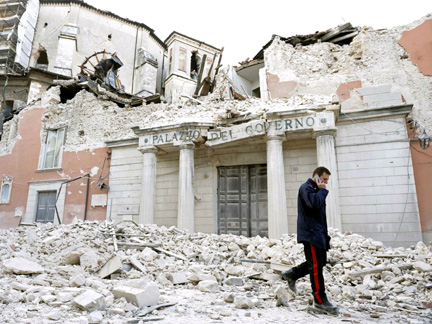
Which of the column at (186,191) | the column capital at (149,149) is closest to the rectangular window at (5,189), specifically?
the column capital at (149,149)

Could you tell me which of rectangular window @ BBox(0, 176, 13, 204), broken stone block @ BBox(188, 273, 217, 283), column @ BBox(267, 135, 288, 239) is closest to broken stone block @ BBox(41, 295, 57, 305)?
broken stone block @ BBox(188, 273, 217, 283)

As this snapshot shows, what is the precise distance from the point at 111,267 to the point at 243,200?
685 cm

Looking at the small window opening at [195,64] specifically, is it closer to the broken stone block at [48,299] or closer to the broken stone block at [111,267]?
the broken stone block at [111,267]

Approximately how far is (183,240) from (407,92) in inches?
367

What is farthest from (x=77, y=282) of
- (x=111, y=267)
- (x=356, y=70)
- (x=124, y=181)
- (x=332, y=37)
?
(x=332, y=37)

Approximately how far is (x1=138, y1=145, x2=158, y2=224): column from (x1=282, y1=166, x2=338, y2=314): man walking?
318 inches

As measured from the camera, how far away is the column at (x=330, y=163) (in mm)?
8609

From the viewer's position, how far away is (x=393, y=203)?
873cm

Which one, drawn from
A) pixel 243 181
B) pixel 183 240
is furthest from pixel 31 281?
pixel 243 181

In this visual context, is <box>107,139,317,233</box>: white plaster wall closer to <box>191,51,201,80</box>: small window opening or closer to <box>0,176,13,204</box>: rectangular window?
<box>0,176,13,204</box>: rectangular window

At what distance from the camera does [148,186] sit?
11148 millimetres

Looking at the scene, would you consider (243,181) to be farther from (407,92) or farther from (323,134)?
(407,92)

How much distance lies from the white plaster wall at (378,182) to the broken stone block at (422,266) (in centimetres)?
412

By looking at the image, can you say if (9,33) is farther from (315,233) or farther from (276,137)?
(315,233)
